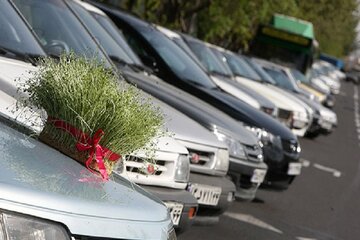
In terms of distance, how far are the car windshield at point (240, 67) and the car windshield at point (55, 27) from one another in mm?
10474

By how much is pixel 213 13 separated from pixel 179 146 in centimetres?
2692

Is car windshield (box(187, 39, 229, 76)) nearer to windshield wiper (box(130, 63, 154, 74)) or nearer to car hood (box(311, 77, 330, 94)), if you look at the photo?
windshield wiper (box(130, 63, 154, 74))

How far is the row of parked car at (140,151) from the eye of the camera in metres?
3.15

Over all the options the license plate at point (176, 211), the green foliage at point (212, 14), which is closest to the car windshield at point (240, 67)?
the green foliage at point (212, 14)

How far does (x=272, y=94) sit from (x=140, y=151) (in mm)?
12831

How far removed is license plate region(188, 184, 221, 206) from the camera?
6981mm

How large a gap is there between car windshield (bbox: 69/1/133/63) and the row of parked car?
0.01 metres

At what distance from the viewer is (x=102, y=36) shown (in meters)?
8.92

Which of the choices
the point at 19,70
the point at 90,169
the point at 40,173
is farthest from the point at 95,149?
the point at 19,70

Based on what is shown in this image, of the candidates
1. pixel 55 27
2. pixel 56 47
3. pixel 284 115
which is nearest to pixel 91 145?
pixel 56 47

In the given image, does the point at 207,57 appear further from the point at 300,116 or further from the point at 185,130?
the point at 185,130

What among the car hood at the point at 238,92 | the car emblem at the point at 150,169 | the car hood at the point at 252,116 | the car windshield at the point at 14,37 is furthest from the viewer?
the car hood at the point at 238,92

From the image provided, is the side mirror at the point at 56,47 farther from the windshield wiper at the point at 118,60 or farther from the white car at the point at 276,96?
the white car at the point at 276,96

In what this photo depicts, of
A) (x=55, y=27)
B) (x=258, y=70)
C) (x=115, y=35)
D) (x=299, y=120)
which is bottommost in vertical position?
(x=299, y=120)
